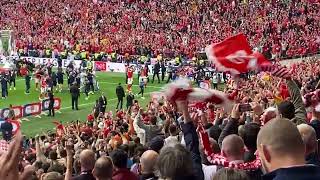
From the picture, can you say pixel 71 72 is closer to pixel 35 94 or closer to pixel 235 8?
pixel 35 94

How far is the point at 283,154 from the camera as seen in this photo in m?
3.55

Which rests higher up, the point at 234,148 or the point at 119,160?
the point at 234,148

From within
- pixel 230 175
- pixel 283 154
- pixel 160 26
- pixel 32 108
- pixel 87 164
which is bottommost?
pixel 32 108

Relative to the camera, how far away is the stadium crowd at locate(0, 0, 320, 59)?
1597 inches

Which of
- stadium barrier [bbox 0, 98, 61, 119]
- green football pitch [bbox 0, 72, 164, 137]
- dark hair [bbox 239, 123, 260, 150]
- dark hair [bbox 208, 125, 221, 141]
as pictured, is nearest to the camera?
dark hair [bbox 239, 123, 260, 150]

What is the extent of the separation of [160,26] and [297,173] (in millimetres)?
43466

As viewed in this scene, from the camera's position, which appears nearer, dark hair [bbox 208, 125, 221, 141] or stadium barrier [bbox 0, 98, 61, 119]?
dark hair [bbox 208, 125, 221, 141]

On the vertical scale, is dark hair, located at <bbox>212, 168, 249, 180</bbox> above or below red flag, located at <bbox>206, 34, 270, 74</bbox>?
below

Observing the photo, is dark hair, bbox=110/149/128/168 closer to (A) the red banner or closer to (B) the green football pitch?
(B) the green football pitch

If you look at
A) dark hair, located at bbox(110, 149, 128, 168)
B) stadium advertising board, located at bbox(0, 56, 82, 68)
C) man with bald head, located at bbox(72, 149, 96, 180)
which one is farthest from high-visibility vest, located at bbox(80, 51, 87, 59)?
man with bald head, located at bbox(72, 149, 96, 180)

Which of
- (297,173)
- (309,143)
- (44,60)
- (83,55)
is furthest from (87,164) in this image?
(44,60)

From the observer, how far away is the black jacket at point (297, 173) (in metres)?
3.40

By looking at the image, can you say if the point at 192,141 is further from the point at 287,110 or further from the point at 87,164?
the point at 287,110

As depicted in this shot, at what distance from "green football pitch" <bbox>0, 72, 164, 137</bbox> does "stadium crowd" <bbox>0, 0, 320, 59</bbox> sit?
17.4 feet
